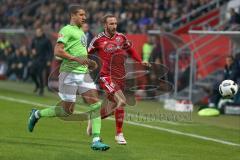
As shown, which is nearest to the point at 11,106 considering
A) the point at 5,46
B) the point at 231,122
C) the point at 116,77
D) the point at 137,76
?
the point at 137,76

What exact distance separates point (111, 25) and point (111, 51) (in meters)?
0.47

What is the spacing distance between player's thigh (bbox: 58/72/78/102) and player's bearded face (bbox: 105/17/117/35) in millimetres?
1190

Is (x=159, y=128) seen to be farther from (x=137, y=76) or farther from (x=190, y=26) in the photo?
(x=190, y=26)

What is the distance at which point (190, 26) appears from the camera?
26.0 meters

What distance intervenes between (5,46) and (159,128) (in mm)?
19512

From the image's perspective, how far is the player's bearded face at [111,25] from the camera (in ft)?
40.4

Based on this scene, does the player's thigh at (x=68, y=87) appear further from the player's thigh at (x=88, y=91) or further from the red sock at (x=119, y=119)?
the red sock at (x=119, y=119)

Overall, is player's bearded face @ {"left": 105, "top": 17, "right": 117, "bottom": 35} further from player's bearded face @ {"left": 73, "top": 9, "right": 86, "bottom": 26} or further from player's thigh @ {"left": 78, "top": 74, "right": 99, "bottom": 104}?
player's thigh @ {"left": 78, "top": 74, "right": 99, "bottom": 104}

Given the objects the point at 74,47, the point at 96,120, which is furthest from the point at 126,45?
the point at 96,120

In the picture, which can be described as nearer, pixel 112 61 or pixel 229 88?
pixel 229 88

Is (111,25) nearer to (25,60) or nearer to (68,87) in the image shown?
(68,87)

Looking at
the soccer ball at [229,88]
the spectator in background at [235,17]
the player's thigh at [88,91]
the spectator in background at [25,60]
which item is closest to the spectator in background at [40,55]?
the spectator in background at [235,17]

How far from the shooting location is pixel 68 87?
38.6 ft

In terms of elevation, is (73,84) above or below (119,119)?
above
